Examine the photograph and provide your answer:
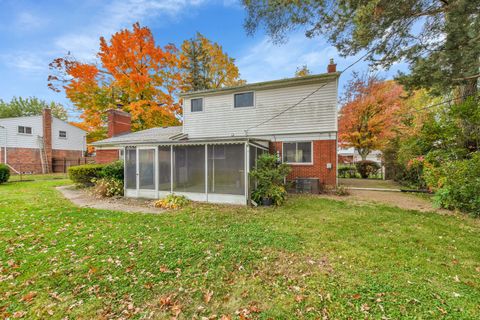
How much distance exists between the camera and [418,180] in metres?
10.6

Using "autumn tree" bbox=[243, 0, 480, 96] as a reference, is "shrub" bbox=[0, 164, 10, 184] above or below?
below

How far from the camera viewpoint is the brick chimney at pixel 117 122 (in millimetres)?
14945

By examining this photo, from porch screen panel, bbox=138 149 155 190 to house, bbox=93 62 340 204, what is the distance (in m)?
0.04

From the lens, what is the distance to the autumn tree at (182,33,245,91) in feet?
69.3

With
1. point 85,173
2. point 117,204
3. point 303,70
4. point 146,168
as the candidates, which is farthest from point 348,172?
point 85,173

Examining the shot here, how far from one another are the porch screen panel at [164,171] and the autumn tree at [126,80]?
1073 centimetres

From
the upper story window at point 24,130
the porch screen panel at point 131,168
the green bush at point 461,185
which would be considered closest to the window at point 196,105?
the porch screen panel at point 131,168

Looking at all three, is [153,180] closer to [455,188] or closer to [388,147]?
[455,188]

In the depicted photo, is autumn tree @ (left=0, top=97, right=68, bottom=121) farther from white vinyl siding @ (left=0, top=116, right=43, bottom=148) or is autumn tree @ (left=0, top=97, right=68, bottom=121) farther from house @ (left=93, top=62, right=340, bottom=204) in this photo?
house @ (left=93, top=62, right=340, bottom=204)

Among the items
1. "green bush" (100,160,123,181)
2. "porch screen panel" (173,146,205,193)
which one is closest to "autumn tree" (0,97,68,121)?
"green bush" (100,160,123,181)

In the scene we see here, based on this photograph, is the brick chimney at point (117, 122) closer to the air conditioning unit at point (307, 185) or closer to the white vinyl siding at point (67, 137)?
the white vinyl siding at point (67, 137)

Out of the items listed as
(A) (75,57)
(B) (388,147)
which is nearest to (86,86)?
(A) (75,57)

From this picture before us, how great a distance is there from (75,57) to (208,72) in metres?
11.4

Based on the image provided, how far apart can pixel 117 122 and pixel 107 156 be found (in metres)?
2.66
